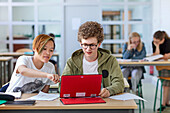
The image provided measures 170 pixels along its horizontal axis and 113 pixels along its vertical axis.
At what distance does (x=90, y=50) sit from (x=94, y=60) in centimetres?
17

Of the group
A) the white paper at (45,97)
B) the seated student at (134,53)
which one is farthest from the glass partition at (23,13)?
the white paper at (45,97)

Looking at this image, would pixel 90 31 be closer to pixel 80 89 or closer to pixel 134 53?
pixel 80 89

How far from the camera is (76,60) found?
2.57 metres

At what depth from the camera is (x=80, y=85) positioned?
6.88ft

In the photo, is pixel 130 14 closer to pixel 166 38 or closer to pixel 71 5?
pixel 71 5

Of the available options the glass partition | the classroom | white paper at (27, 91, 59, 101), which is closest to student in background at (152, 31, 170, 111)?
the classroom

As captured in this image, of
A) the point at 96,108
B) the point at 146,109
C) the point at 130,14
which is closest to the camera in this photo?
the point at 96,108

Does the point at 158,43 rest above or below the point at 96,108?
above

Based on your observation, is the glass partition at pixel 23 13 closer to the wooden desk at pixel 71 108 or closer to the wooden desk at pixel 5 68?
the wooden desk at pixel 5 68

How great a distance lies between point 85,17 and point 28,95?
5.58m

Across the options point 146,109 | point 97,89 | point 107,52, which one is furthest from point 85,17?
point 97,89

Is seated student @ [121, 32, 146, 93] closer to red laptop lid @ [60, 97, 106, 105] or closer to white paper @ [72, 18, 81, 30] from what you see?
red laptop lid @ [60, 97, 106, 105]

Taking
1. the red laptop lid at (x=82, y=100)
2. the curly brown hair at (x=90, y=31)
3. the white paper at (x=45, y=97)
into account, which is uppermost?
the curly brown hair at (x=90, y=31)

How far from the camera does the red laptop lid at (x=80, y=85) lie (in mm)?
2059
